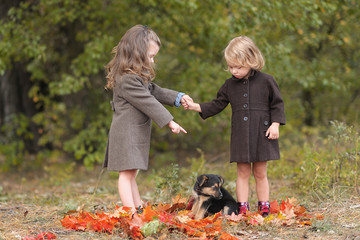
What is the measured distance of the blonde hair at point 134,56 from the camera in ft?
13.1

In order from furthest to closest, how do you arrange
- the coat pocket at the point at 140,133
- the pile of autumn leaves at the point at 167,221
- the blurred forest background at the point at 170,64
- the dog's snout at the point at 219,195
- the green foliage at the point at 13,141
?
the green foliage at the point at 13,141
the blurred forest background at the point at 170,64
the coat pocket at the point at 140,133
the dog's snout at the point at 219,195
the pile of autumn leaves at the point at 167,221

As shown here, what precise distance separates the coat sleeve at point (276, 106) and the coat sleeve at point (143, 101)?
38.9 inches

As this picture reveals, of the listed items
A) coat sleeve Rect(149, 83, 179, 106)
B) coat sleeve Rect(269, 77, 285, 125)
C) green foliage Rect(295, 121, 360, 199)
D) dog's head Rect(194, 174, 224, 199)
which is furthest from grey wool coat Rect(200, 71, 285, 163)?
green foliage Rect(295, 121, 360, 199)

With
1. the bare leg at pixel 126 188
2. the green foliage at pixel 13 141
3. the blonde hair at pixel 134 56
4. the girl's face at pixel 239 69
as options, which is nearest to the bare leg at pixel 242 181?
the girl's face at pixel 239 69

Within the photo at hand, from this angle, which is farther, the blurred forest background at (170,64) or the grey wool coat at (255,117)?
the blurred forest background at (170,64)

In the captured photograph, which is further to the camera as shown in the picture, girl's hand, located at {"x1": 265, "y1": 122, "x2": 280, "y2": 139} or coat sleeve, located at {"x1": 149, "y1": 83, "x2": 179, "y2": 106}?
coat sleeve, located at {"x1": 149, "y1": 83, "x2": 179, "y2": 106}

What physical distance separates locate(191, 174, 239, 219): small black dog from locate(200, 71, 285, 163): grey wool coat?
0.37 m

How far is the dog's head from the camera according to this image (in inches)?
153

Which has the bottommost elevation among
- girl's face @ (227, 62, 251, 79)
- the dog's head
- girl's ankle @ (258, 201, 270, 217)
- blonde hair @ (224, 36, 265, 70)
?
girl's ankle @ (258, 201, 270, 217)

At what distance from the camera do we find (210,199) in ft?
13.2

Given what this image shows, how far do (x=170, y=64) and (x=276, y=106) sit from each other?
15.7 feet

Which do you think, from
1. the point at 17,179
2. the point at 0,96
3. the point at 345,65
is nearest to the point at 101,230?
the point at 17,179

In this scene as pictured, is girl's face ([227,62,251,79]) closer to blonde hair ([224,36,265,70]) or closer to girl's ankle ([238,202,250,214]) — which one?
blonde hair ([224,36,265,70])

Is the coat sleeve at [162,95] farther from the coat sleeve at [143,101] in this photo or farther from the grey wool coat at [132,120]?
the coat sleeve at [143,101]
